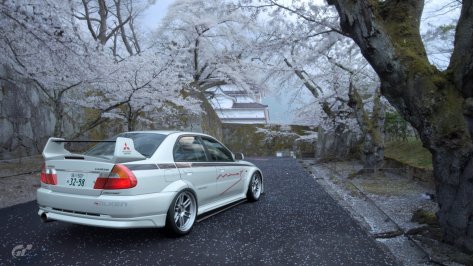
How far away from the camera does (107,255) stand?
3926mm

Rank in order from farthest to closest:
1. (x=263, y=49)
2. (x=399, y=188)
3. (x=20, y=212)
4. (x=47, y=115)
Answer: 1. (x=47, y=115)
2. (x=263, y=49)
3. (x=399, y=188)
4. (x=20, y=212)

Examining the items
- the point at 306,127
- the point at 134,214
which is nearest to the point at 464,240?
the point at 134,214

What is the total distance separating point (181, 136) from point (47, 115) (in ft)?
32.4

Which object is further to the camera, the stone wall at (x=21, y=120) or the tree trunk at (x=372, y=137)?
the stone wall at (x=21, y=120)

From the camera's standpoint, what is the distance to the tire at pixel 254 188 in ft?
22.2

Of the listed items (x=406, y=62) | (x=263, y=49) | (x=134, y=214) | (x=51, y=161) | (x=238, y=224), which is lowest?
(x=238, y=224)

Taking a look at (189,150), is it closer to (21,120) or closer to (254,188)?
(254,188)

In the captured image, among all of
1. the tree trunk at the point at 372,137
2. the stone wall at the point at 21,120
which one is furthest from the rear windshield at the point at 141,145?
the stone wall at the point at 21,120

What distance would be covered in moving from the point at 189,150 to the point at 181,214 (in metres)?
0.96

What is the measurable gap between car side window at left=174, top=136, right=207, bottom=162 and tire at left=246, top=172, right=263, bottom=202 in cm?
159

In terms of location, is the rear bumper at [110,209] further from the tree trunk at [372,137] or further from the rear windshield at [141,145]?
the tree trunk at [372,137]

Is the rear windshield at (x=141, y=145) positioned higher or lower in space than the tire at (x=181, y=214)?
higher

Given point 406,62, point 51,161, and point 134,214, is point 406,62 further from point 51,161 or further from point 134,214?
point 51,161

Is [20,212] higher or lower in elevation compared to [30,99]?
lower
